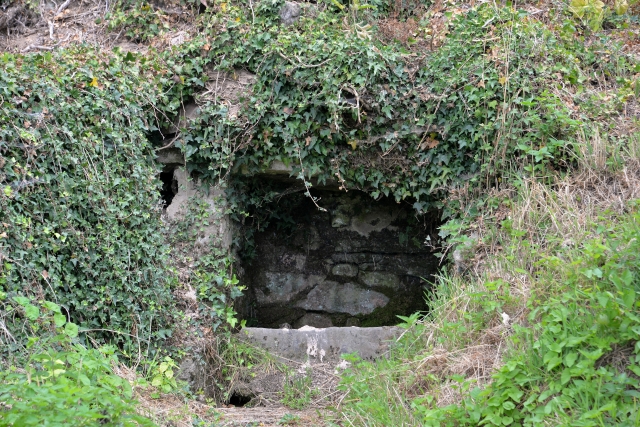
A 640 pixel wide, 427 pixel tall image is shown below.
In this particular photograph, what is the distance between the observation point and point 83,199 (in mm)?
4234

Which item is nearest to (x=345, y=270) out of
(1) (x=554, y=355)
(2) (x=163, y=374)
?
(2) (x=163, y=374)

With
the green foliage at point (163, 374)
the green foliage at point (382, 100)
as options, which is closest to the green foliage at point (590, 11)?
the green foliage at point (382, 100)

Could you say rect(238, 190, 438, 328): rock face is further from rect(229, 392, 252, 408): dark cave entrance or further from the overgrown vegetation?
rect(229, 392, 252, 408): dark cave entrance

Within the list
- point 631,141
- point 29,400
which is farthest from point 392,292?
point 29,400

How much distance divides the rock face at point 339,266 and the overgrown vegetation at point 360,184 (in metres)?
0.52

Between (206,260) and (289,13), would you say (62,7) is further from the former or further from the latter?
(206,260)

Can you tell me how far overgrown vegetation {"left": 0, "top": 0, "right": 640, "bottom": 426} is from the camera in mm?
3443

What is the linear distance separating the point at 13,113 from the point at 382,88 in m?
3.07

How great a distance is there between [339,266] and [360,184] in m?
1.40

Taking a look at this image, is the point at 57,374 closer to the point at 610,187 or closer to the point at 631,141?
the point at 610,187

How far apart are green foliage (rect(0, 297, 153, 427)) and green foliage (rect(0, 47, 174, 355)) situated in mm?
166

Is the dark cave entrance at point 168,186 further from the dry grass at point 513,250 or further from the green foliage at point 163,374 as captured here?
the dry grass at point 513,250

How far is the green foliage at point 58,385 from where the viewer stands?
107 inches

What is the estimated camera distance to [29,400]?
2.72m
